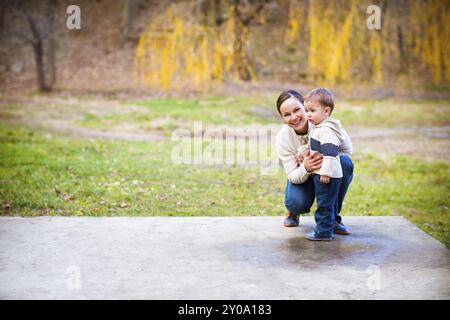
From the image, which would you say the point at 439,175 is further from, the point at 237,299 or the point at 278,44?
the point at 278,44

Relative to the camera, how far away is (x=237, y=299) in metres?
2.99

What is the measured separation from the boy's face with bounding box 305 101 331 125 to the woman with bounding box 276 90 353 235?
95 millimetres

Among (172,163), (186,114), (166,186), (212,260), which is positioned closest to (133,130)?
(186,114)

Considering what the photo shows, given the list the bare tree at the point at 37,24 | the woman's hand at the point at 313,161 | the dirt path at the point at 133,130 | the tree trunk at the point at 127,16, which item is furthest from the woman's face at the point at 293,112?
the tree trunk at the point at 127,16

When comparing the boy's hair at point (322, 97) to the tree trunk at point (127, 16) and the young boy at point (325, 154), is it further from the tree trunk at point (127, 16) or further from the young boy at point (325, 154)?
the tree trunk at point (127, 16)

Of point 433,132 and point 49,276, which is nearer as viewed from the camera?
point 49,276

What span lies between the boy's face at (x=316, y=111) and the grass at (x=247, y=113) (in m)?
8.57

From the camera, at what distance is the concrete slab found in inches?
123

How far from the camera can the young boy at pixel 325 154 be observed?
3938 mm

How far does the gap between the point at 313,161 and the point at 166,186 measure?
396 centimetres

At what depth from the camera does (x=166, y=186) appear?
304 inches

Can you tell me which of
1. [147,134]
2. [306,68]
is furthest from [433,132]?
[306,68]
